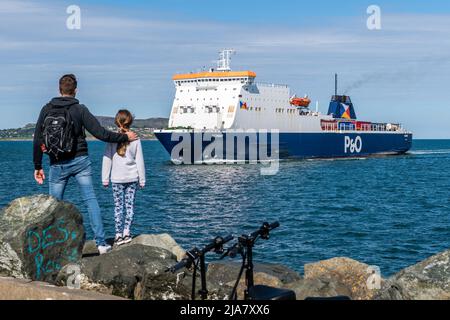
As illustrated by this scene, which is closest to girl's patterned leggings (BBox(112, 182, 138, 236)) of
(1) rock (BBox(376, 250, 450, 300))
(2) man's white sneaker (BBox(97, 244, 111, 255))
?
(2) man's white sneaker (BBox(97, 244, 111, 255))

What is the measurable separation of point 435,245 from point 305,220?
504cm

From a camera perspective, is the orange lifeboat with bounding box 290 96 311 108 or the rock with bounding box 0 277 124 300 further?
the orange lifeboat with bounding box 290 96 311 108

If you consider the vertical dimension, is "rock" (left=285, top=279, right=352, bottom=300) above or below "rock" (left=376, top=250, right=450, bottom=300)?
below

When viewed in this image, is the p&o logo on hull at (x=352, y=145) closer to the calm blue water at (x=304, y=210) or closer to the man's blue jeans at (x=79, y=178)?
the calm blue water at (x=304, y=210)

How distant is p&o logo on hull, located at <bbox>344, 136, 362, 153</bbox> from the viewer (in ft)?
193

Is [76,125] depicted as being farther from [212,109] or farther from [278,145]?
[278,145]

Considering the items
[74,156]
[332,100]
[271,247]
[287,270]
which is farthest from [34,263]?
[332,100]

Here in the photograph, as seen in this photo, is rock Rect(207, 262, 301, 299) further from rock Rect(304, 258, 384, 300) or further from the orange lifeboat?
the orange lifeboat

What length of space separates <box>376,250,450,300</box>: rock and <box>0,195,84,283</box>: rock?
318 centimetres

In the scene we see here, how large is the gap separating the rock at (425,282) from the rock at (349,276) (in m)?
1.57

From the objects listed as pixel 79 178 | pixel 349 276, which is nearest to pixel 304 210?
pixel 349 276

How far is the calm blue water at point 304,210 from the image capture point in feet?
47.9

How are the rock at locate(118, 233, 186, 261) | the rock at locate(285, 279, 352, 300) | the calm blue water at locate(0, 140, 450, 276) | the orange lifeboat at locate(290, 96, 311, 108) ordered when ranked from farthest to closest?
the orange lifeboat at locate(290, 96, 311, 108) → the calm blue water at locate(0, 140, 450, 276) → the rock at locate(118, 233, 186, 261) → the rock at locate(285, 279, 352, 300)
